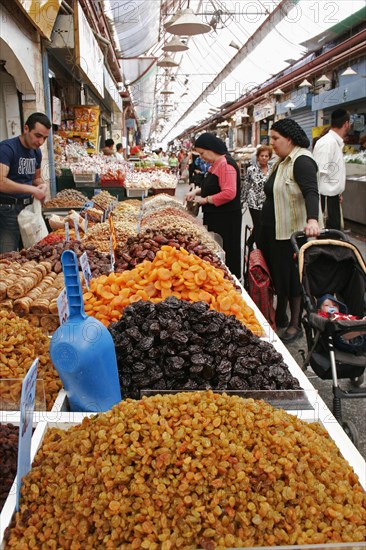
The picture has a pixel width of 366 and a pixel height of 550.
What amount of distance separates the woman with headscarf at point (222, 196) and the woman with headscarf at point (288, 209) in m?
0.67

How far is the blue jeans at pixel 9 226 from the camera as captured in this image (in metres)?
4.52

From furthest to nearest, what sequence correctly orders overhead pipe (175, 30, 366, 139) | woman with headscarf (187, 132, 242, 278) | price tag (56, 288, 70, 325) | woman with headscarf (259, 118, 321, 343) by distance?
overhead pipe (175, 30, 366, 139) < woman with headscarf (187, 132, 242, 278) < woman with headscarf (259, 118, 321, 343) < price tag (56, 288, 70, 325)

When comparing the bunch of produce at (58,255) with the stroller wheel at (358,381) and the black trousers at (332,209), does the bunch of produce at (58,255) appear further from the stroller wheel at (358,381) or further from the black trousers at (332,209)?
the black trousers at (332,209)

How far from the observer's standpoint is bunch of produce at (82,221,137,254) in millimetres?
3822

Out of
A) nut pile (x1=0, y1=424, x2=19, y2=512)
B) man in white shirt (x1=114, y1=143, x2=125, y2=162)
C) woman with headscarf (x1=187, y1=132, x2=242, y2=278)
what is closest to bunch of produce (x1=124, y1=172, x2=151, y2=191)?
man in white shirt (x1=114, y1=143, x2=125, y2=162)

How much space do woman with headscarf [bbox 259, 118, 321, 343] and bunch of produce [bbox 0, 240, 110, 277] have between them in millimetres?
1453

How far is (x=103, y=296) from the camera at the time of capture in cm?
235

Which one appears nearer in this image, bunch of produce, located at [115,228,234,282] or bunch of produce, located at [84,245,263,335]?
bunch of produce, located at [84,245,263,335]

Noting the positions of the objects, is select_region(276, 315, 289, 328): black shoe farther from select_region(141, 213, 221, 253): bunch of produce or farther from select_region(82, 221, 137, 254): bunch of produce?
select_region(82, 221, 137, 254): bunch of produce

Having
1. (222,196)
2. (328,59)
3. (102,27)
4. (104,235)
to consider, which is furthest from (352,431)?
(328,59)

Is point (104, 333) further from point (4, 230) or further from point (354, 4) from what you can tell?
point (354, 4)

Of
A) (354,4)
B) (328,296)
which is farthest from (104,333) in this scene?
(354,4)

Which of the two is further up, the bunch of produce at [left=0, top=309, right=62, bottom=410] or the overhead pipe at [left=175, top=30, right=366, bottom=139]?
the overhead pipe at [left=175, top=30, right=366, bottom=139]

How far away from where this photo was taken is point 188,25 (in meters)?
6.62
